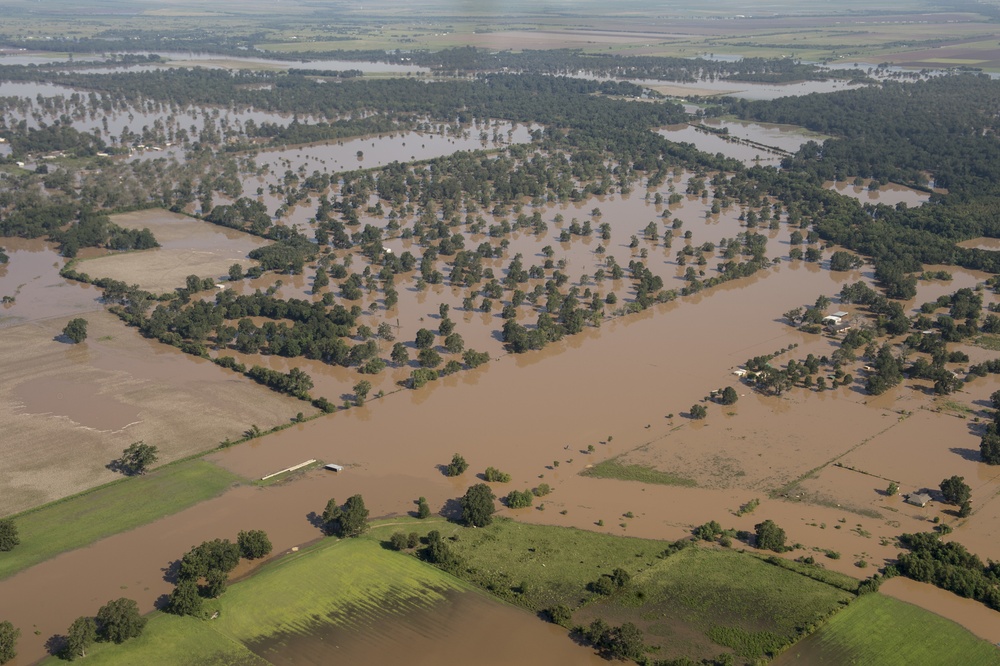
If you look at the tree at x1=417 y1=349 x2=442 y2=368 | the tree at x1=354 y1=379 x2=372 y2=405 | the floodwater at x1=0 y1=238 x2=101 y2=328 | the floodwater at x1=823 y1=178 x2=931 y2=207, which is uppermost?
the floodwater at x1=823 y1=178 x2=931 y2=207

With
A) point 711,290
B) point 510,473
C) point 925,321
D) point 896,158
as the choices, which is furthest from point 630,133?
point 510,473

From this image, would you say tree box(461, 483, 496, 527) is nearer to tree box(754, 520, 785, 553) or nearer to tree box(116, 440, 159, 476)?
tree box(754, 520, 785, 553)

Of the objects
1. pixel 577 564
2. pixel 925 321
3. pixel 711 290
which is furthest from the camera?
pixel 711 290

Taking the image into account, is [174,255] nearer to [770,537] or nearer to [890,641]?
[770,537]

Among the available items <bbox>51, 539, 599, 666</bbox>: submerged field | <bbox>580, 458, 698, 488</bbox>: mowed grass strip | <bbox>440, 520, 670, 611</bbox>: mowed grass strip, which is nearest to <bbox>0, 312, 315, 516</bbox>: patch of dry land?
<bbox>51, 539, 599, 666</bbox>: submerged field

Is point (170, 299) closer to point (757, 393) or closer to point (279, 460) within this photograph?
point (279, 460)

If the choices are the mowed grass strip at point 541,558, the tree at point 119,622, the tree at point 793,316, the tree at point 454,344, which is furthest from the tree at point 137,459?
the tree at point 793,316
